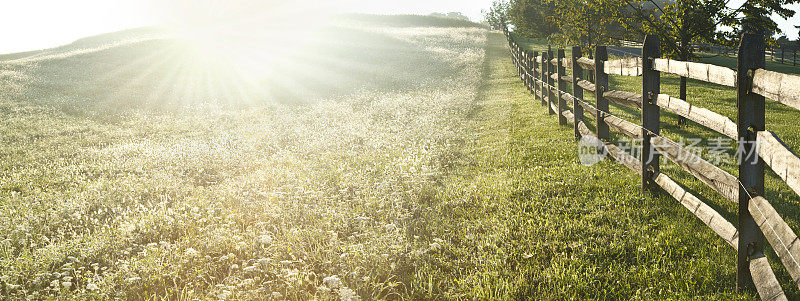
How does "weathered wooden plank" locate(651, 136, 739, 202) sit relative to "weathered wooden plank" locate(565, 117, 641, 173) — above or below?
above

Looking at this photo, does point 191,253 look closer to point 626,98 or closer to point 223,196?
point 223,196

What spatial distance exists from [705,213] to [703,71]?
1456mm

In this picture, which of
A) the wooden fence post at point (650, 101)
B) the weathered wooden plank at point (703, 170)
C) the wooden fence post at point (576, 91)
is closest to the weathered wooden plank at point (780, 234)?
Answer: the weathered wooden plank at point (703, 170)

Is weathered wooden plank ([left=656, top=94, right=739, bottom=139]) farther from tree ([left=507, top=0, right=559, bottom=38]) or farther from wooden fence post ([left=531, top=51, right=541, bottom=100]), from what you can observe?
tree ([left=507, top=0, right=559, bottom=38])

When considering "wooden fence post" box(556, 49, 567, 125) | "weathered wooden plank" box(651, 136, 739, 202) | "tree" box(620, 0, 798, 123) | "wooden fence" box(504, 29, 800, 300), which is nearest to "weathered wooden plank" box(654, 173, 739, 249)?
"wooden fence" box(504, 29, 800, 300)

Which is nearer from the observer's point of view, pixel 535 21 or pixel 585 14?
pixel 585 14

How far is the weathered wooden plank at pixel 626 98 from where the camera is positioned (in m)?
6.43

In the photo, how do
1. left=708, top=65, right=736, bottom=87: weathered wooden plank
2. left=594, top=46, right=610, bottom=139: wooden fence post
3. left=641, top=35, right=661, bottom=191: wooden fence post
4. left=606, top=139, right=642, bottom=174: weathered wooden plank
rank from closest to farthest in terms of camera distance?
left=708, top=65, right=736, bottom=87: weathered wooden plank < left=641, top=35, right=661, bottom=191: wooden fence post < left=606, top=139, right=642, bottom=174: weathered wooden plank < left=594, top=46, right=610, bottom=139: wooden fence post

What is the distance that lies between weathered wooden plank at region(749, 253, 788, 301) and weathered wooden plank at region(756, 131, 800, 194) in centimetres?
89

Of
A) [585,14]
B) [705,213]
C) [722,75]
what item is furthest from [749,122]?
[585,14]

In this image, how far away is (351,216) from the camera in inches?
248

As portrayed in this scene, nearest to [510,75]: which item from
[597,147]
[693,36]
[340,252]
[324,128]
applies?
[693,36]

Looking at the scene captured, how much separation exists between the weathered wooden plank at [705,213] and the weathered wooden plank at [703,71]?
1293mm

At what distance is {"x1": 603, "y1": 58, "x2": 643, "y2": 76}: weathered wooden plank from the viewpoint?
6354mm
